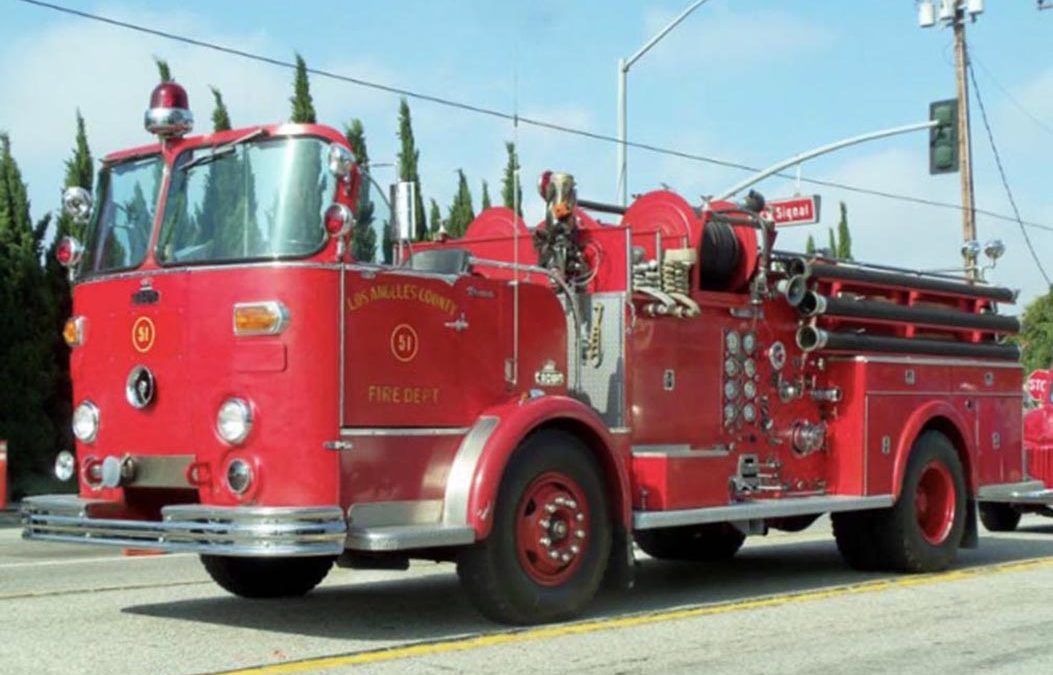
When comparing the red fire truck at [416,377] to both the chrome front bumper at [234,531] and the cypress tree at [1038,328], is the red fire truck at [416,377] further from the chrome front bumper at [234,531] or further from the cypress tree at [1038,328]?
the cypress tree at [1038,328]

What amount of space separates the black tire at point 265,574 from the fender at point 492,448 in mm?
1689

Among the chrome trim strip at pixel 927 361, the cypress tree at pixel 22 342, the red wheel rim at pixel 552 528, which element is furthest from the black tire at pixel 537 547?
the cypress tree at pixel 22 342

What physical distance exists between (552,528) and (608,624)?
2.08ft

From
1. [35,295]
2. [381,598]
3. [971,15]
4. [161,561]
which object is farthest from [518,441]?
[971,15]

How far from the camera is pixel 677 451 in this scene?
9750 millimetres

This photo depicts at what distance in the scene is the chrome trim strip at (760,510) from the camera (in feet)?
30.2

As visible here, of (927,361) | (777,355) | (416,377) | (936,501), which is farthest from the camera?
(936,501)

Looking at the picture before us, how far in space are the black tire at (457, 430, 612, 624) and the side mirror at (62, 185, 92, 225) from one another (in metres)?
2.95

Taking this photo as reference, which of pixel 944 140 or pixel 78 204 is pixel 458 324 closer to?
pixel 78 204

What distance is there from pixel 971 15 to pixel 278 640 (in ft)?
92.0

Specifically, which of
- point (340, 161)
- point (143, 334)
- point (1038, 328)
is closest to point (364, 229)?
point (340, 161)

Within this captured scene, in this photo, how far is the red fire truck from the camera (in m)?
7.65

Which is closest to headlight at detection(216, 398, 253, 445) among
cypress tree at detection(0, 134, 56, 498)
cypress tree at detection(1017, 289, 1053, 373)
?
cypress tree at detection(0, 134, 56, 498)

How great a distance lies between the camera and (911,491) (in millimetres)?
11625
